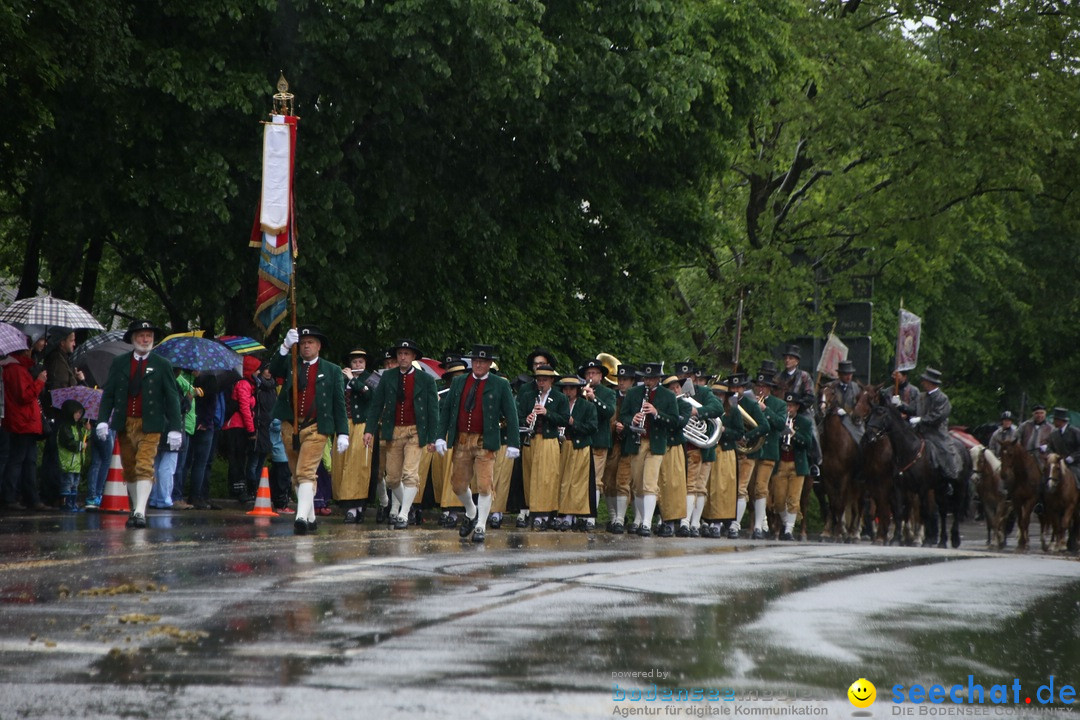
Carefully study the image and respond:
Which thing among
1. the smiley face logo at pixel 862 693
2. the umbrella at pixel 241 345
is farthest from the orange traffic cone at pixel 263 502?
the smiley face logo at pixel 862 693

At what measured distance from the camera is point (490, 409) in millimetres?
18609

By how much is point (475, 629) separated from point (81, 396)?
11.8 m

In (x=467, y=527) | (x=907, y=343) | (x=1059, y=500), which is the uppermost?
(x=907, y=343)

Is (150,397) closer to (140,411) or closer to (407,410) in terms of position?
(140,411)

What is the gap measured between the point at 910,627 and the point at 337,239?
15.5 m

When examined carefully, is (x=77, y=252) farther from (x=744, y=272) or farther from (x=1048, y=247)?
(x=1048, y=247)

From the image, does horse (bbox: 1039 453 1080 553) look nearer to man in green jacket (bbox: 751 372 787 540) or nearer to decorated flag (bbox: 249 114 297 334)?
man in green jacket (bbox: 751 372 787 540)

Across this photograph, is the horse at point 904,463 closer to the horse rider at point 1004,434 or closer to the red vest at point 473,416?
the horse rider at point 1004,434

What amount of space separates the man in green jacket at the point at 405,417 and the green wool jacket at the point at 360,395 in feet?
6.25

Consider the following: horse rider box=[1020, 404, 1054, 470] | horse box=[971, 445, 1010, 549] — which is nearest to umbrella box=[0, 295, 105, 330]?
horse box=[971, 445, 1010, 549]

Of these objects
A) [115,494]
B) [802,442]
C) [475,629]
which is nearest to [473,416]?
[115,494]

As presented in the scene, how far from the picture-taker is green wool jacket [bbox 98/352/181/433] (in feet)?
57.3

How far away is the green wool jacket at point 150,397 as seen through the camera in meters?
17.5

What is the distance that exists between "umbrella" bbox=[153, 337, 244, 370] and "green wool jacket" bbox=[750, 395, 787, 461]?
25.1 feet
